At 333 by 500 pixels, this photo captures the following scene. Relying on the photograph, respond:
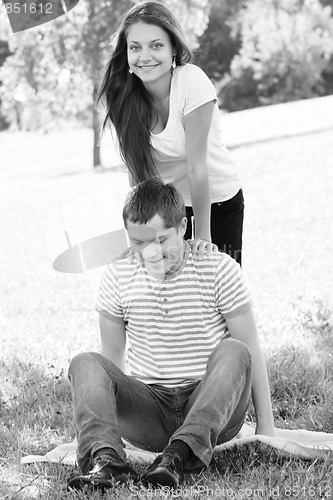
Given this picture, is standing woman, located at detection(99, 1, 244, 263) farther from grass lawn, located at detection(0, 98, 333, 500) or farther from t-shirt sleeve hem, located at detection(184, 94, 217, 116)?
grass lawn, located at detection(0, 98, 333, 500)

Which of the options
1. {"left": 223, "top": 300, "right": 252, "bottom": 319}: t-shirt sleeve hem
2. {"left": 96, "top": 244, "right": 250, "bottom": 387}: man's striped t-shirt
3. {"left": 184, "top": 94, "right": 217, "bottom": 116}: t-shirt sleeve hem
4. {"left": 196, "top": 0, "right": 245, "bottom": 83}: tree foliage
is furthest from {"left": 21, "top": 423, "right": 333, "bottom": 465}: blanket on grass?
{"left": 196, "top": 0, "right": 245, "bottom": 83}: tree foliage

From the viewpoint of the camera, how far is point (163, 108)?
3.11 meters

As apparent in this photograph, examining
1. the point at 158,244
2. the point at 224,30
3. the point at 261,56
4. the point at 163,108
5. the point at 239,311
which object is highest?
the point at 163,108

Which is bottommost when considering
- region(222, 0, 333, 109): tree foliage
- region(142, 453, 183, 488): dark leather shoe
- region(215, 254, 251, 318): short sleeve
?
region(222, 0, 333, 109): tree foliage

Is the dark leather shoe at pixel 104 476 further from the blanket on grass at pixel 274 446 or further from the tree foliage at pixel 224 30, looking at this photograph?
the tree foliage at pixel 224 30

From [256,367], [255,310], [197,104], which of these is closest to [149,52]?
[197,104]

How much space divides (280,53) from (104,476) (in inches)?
944

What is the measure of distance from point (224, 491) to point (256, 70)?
24345 mm

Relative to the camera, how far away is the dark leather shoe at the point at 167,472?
7.52ft

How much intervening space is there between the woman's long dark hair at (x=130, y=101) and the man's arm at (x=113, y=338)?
2.17 feet

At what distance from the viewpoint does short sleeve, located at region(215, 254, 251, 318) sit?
2615 millimetres

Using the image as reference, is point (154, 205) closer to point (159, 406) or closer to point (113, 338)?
point (113, 338)

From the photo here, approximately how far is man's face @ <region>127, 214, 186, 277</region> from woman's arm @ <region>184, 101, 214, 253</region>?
340 mm

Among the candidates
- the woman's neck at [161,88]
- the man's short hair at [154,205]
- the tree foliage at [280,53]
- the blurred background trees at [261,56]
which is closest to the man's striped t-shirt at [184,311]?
the man's short hair at [154,205]
